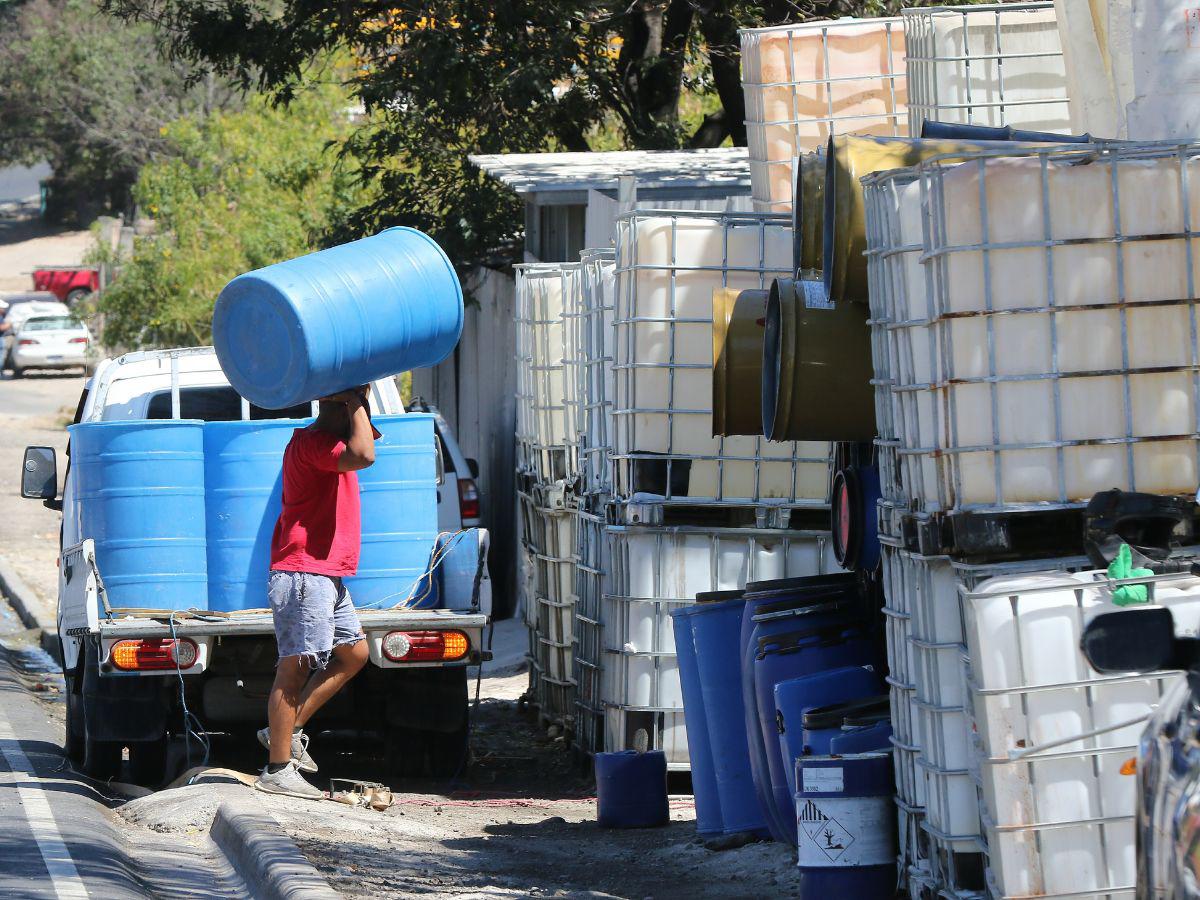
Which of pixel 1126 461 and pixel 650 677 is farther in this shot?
pixel 650 677

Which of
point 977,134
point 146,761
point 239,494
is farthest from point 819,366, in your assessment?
point 146,761

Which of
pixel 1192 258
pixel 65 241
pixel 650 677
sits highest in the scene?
pixel 65 241

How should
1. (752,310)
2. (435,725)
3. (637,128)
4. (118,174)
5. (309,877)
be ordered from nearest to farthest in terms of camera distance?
(309,877) < (752,310) < (435,725) < (637,128) < (118,174)

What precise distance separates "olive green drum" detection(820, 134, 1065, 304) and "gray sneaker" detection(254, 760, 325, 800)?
3.56m

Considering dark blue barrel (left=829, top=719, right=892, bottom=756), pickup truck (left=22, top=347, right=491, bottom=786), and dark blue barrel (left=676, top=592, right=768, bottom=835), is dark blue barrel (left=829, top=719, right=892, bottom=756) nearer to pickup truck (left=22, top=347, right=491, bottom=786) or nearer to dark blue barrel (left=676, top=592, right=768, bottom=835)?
dark blue barrel (left=676, top=592, right=768, bottom=835)

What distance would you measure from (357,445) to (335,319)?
22.0 inches

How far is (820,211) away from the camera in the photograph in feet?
20.4

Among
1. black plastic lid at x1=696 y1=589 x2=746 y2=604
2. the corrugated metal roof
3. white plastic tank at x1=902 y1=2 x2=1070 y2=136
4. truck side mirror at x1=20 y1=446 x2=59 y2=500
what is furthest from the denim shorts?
the corrugated metal roof

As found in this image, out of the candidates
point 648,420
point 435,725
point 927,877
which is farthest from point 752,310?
point 435,725

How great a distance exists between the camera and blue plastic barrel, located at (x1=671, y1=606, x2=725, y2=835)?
6.88 metres

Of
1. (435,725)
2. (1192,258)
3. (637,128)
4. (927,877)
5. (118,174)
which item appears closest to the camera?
(1192,258)

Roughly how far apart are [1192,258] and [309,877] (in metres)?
3.43

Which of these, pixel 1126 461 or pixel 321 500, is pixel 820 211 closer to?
pixel 1126 461

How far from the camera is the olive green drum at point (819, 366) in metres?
5.91
